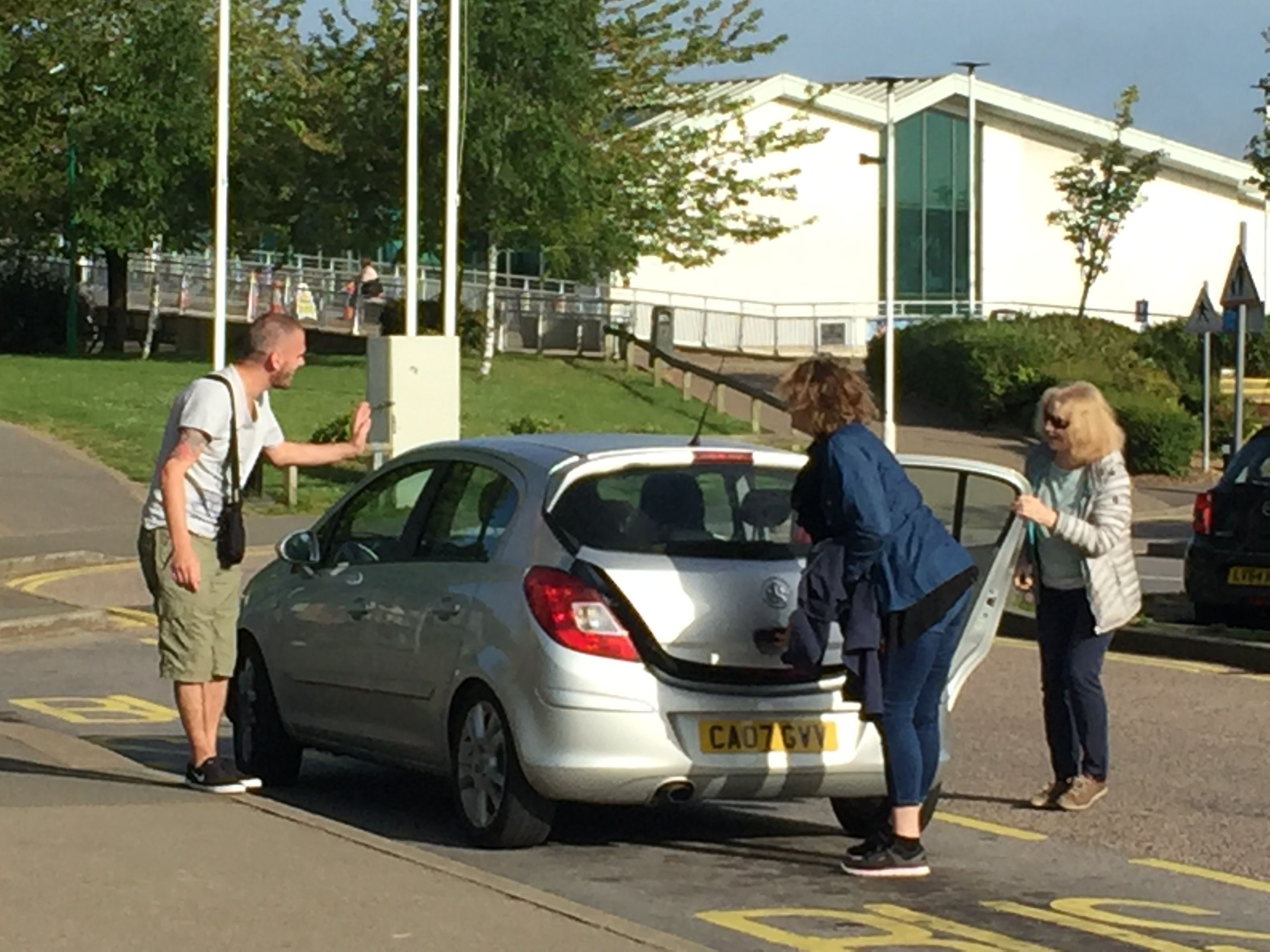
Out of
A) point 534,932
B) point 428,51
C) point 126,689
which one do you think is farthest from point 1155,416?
point 534,932

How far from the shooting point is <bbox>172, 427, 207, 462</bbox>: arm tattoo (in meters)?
9.20

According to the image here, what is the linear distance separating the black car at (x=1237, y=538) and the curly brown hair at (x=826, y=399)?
8365 mm

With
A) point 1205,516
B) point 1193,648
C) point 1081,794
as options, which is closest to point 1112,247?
point 1205,516

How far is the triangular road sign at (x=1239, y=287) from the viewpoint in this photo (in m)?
28.2

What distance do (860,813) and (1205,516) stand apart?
7753 millimetres

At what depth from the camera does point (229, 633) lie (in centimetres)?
948

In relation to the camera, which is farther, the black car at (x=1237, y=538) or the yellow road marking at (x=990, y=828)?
the black car at (x=1237, y=538)

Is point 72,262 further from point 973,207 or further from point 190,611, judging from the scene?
point 190,611

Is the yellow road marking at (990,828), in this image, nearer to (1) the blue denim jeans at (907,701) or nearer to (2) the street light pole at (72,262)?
(1) the blue denim jeans at (907,701)

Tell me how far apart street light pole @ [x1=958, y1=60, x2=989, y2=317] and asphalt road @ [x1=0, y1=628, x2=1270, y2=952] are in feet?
174

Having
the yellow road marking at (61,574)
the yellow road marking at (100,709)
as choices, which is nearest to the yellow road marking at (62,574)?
the yellow road marking at (61,574)

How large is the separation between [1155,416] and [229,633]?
30831 millimetres

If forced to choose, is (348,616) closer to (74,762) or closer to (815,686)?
(74,762)

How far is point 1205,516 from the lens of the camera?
53.8 feet
